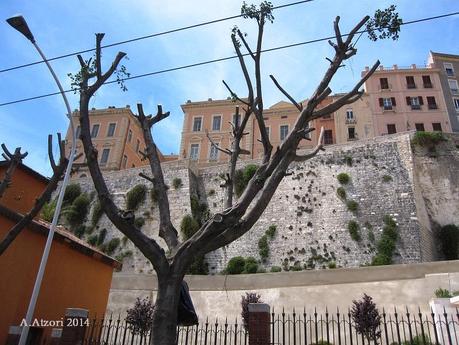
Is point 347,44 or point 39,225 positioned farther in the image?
point 39,225

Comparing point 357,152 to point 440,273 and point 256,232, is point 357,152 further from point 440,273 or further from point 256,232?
point 440,273

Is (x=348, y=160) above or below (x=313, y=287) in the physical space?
above

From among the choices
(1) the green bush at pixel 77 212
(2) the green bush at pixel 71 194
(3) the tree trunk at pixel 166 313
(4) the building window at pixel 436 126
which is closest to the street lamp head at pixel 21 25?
(3) the tree trunk at pixel 166 313

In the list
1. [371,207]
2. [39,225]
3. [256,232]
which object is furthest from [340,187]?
[39,225]

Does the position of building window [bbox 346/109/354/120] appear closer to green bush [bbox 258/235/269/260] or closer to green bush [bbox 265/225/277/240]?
green bush [bbox 265/225/277/240]

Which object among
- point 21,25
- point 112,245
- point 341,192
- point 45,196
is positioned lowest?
point 45,196

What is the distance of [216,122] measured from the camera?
45.2m

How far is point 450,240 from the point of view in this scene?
78.8ft

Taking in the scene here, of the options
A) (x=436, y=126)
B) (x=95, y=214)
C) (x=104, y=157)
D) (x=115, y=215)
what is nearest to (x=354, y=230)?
(x=95, y=214)

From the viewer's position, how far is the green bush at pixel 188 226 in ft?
85.1

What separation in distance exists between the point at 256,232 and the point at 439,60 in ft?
102

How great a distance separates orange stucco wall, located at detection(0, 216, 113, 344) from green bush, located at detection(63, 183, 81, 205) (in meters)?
19.9

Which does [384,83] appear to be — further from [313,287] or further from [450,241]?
[313,287]

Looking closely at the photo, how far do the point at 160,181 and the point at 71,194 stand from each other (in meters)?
26.9
